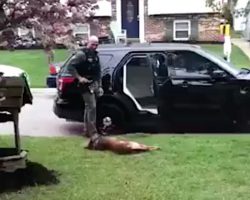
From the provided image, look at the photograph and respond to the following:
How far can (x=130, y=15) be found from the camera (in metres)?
32.2

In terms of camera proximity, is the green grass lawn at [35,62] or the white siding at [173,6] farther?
the white siding at [173,6]

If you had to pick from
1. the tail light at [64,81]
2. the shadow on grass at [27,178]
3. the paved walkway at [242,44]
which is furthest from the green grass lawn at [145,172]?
the paved walkway at [242,44]

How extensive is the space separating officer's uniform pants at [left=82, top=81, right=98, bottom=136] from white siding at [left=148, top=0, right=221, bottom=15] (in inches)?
814

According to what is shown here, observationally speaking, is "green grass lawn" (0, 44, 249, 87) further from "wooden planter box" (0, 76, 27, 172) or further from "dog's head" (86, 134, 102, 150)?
"wooden planter box" (0, 76, 27, 172)

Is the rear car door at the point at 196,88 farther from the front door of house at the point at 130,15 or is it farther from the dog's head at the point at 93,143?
the front door of house at the point at 130,15

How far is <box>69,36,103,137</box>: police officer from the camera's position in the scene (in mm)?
10731

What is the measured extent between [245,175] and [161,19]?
2424cm

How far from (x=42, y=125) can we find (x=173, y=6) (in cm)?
1910

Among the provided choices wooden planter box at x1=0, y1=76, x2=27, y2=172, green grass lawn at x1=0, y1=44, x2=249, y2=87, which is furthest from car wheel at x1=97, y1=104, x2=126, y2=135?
green grass lawn at x1=0, y1=44, x2=249, y2=87

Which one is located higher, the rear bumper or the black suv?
the black suv

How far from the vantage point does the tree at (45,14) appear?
228 inches

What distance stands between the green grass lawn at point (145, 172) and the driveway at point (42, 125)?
1801mm

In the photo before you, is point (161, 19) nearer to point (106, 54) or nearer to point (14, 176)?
point (106, 54)

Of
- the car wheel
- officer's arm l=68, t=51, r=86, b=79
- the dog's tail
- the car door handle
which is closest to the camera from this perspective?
the dog's tail
